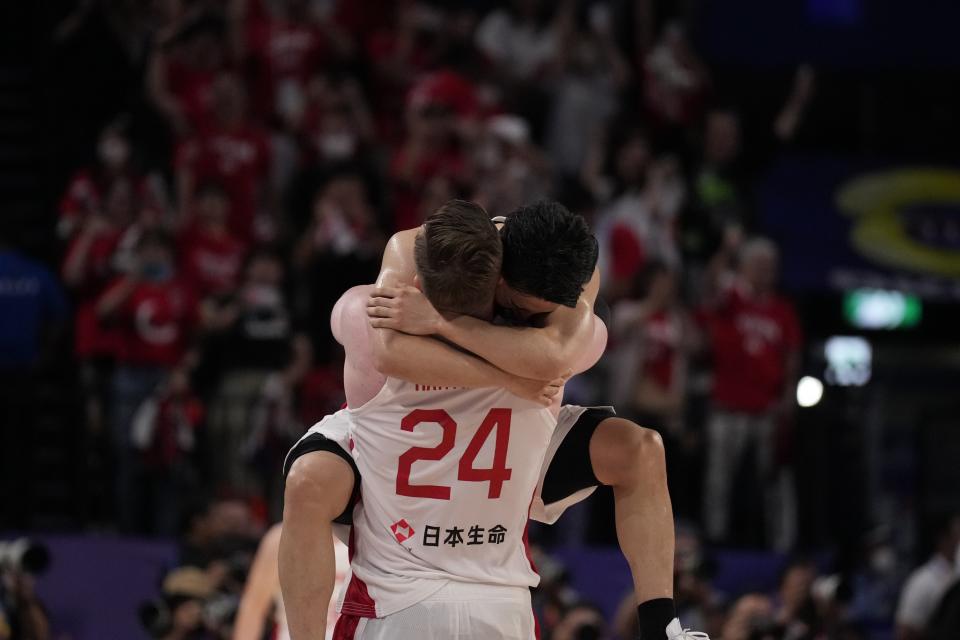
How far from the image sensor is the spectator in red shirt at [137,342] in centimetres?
985

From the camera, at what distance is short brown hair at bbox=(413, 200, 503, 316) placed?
4.55 metres

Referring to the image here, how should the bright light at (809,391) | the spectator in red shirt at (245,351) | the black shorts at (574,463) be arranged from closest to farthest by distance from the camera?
the black shorts at (574,463) → the spectator in red shirt at (245,351) → the bright light at (809,391)

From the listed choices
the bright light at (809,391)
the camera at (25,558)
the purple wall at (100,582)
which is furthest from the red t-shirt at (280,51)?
the camera at (25,558)

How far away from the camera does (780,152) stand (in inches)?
514

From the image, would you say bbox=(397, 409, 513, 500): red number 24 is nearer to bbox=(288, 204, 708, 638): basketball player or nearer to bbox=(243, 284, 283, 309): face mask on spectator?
bbox=(288, 204, 708, 638): basketball player

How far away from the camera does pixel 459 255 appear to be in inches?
180

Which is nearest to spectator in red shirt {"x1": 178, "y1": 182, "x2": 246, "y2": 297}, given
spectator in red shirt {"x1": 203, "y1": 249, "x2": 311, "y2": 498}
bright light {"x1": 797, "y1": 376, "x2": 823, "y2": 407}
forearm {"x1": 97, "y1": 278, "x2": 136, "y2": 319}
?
spectator in red shirt {"x1": 203, "y1": 249, "x2": 311, "y2": 498}

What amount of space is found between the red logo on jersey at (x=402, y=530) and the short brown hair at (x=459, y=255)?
667 mm

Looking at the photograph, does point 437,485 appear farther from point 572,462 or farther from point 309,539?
point 572,462

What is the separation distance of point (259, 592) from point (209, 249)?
13.8ft

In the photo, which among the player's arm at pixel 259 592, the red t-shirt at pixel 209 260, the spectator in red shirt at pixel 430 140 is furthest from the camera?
the spectator in red shirt at pixel 430 140

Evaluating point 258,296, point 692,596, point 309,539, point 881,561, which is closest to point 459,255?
point 309,539

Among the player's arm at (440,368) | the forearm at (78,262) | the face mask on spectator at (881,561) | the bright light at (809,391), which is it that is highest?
the player's arm at (440,368)

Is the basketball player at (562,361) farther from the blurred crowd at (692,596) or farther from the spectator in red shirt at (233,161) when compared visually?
the spectator in red shirt at (233,161)
